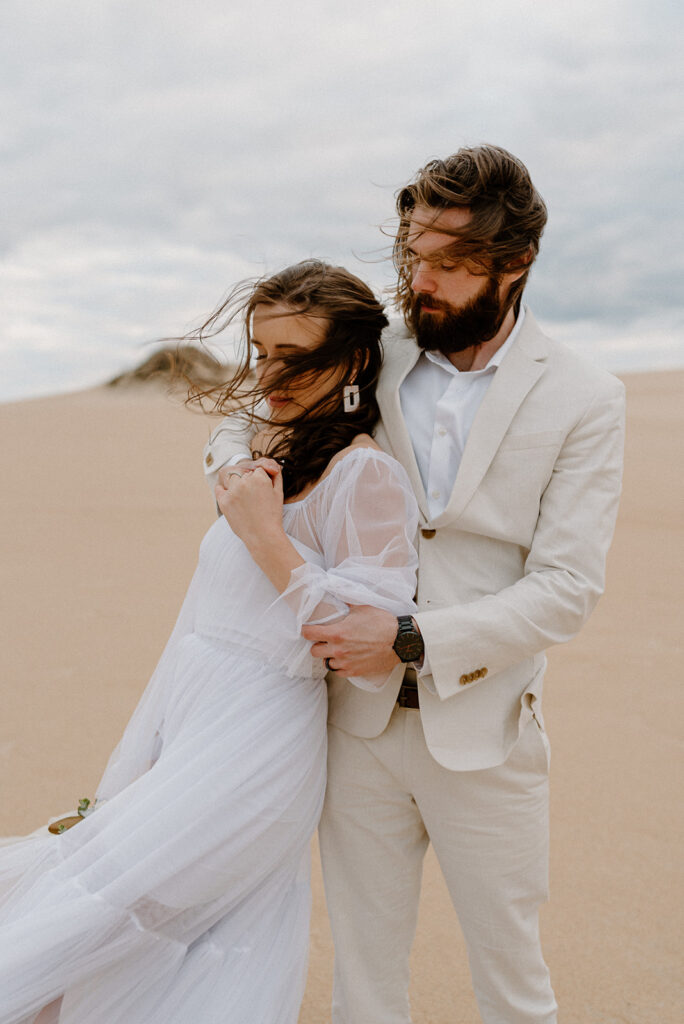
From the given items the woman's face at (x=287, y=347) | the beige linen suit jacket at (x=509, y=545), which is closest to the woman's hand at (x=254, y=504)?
the woman's face at (x=287, y=347)

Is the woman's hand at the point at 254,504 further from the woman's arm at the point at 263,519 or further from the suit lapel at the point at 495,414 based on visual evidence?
the suit lapel at the point at 495,414

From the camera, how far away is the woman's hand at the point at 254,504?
1.77 m

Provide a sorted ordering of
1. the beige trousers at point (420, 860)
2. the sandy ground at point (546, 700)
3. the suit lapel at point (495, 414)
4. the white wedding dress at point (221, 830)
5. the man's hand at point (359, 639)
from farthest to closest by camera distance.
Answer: the sandy ground at point (546, 700), the beige trousers at point (420, 860), the suit lapel at point (495, 414), the man's hand at point (359, 639), the white wedding dress at point (221, 830)

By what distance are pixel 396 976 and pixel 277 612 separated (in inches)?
37.1

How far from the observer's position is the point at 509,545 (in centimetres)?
190

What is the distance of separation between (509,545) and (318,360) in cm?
56

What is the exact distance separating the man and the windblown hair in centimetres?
8

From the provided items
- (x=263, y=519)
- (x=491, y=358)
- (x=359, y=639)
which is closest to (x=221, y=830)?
(x=359, y=639)

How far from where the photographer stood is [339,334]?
191 cm

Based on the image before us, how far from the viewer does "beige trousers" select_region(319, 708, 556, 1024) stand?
1.91 m

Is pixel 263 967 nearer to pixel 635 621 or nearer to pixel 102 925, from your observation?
pixel 102 925

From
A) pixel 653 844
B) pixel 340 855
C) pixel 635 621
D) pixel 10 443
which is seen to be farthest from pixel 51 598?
pixel 10 443

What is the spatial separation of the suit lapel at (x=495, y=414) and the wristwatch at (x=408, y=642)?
0.23 meters

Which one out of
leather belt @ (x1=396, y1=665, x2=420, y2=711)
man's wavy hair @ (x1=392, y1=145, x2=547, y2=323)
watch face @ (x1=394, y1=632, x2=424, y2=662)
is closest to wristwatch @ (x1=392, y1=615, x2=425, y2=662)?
watch face @ (x1=394, y1=632, x2=424, y2=662)
